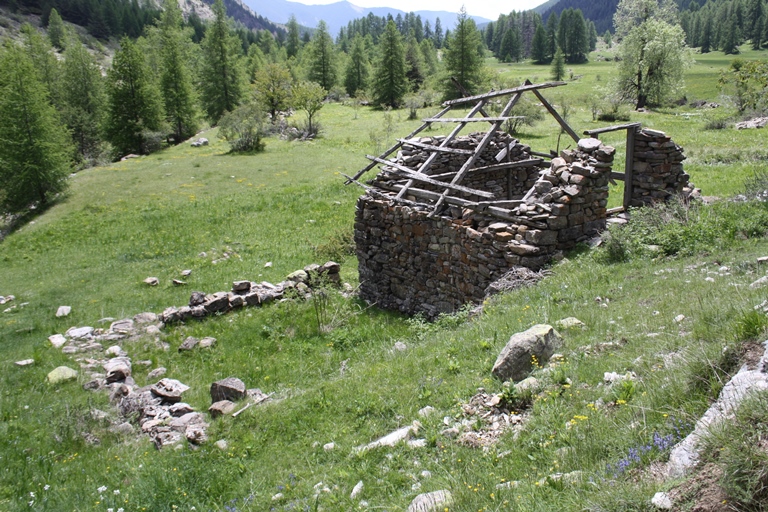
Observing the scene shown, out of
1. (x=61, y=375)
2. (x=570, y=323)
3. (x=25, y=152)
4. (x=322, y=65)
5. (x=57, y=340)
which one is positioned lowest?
(x=57, y=340)

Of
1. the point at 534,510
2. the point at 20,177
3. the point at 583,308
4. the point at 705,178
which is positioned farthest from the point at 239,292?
the point at 20,177

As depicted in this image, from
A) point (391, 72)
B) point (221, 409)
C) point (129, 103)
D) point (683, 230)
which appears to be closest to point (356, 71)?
point (391, 72)

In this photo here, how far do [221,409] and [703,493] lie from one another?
6618 mm

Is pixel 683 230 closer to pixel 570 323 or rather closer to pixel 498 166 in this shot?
pixel 570 323

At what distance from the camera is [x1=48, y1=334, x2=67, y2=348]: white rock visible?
12195 mm

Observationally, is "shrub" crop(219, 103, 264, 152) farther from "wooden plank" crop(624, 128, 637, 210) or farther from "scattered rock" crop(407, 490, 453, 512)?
"scattered rock" crop(407, 490, 453, 512)

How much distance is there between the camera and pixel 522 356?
5852 millimetres

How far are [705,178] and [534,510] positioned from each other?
1700cm

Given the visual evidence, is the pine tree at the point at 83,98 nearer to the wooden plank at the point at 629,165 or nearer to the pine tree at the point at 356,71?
the pine tree at the point at 356,71

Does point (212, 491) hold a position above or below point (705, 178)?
below

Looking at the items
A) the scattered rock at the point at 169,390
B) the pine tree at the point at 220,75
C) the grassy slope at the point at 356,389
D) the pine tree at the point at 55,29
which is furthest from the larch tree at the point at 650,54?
the pine tree at the point at 55,29

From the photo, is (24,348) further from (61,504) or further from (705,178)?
(705,178)

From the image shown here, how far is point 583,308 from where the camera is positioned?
7.43m

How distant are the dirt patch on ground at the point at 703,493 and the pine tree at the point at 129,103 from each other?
165 ft
